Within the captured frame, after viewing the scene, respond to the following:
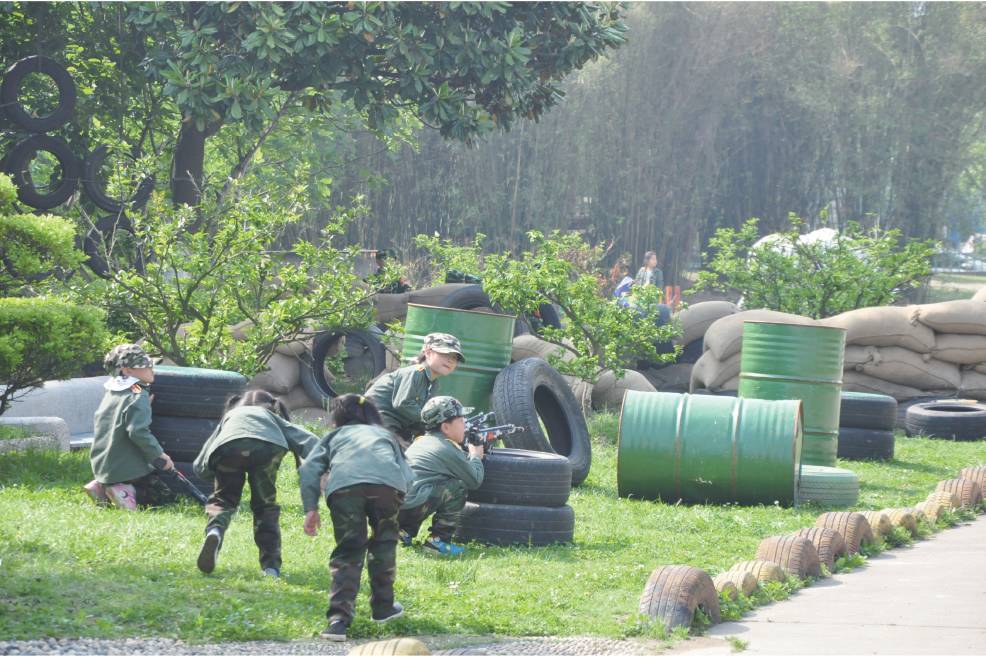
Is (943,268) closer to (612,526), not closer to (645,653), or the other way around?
(612,526)

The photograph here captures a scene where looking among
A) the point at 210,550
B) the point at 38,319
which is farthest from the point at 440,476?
the point at 38,319

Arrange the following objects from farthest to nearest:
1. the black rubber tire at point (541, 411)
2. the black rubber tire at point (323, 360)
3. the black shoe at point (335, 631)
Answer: the black rubber tire at point (323, 360) < the black rubber tire at point (541, 411) < the black shoe at point (335, 631)

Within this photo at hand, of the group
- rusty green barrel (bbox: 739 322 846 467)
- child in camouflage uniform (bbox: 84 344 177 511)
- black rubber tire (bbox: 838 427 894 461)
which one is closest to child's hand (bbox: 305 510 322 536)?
child in camouflage uniform (bbox: 84 344 177 511)

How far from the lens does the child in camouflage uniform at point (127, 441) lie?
948 cm

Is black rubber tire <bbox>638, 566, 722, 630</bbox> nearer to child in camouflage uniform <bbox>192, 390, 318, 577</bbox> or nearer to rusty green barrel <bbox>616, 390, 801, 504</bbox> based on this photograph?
child in camouflage uniform <bbox>192, 390, 318, 577</bbox>

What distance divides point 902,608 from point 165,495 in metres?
5.50

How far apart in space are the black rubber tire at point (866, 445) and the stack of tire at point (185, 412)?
27.7ft

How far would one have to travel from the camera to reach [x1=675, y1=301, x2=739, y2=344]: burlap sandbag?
20031mm

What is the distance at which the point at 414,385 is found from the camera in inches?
381

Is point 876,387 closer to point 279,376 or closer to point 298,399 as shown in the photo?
point 298,399

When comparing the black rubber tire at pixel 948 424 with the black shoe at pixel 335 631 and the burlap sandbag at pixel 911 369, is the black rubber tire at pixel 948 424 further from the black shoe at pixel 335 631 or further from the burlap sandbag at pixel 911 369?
the black shoe at pixel 335 631

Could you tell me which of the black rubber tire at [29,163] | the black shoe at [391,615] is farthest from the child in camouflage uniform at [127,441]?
the black rubber tire at [29,163]

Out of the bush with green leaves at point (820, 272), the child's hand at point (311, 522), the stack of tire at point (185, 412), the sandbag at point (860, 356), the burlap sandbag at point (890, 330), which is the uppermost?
the bush with green leaves at point (820, 272)

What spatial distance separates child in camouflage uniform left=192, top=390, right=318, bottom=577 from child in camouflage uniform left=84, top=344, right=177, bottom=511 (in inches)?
76.6
